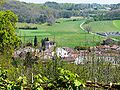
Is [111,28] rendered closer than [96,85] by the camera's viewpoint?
No

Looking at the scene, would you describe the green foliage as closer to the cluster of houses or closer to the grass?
the cluster of houses

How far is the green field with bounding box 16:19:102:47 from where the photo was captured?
64.5 meters

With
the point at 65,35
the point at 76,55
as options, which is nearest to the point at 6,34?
the point at 76,55

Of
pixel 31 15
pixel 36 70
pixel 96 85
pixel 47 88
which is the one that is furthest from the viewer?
pixel 31 15

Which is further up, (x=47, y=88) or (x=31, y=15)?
(x=47, y=88)

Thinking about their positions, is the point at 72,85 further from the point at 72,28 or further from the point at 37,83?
the point at 72,28

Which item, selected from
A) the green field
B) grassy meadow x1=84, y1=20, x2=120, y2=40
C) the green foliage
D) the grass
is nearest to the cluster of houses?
the green foliage

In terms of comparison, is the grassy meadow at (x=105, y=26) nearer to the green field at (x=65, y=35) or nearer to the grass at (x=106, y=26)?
the grass at (x=106, y=26)

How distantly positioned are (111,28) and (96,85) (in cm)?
8322

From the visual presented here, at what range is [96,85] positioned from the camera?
7.88 feet

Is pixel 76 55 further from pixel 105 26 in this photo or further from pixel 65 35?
pixel 105 26

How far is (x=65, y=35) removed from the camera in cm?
7606

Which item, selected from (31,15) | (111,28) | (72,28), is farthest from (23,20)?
(111,28)

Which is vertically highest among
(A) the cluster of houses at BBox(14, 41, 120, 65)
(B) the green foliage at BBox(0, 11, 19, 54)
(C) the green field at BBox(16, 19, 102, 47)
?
(B) the green foliage at BBox(0, 11, 19, 54)
